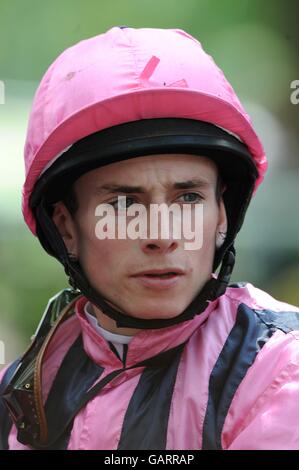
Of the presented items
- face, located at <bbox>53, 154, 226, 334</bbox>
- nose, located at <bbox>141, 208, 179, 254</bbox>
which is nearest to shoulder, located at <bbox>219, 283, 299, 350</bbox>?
face, located at <bbox>53, 154, 226, 334</bbox>

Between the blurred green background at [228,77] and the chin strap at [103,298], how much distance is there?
7.40 ft

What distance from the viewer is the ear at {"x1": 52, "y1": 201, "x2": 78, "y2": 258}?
203 cm

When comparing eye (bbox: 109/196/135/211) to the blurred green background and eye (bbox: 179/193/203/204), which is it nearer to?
eye (bbox: 179/193/203/204)

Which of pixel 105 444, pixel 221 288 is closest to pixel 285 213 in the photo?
pixel 221 288

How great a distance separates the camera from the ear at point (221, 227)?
1.99m

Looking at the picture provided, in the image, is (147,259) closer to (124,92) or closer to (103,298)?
(103,298)

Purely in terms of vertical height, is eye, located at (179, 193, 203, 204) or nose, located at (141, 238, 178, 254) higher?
eye, located at (179, 193, 203, 204)

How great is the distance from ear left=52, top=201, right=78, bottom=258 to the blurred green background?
7.14 feet

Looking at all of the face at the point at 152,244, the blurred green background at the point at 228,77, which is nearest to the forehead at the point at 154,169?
the face at the point at 152,244

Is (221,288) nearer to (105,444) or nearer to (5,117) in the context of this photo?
(105,444)

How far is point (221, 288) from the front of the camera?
1876 mm

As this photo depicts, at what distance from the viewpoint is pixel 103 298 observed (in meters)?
1.93

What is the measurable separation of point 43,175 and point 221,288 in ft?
1.83

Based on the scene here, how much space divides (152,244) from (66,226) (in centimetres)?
41
